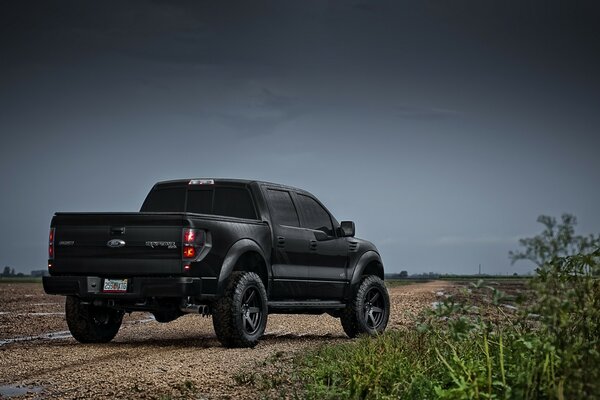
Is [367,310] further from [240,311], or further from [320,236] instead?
[240,311]

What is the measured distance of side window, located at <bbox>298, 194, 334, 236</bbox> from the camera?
13.7 meters

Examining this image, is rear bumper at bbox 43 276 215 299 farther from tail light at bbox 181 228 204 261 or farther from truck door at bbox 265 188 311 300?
truck door at bbox 265 188 311 300

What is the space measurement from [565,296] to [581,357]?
45cm

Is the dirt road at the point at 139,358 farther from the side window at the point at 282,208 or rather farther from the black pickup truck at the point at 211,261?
the side window at the point at 282,208

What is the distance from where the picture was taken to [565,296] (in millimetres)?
5461

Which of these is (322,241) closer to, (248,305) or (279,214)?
(279,214)

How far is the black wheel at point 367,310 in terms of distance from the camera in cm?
1390

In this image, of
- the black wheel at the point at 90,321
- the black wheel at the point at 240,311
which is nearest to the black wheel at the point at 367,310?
the black wheel at the point at 240,311

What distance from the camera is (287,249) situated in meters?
12.9

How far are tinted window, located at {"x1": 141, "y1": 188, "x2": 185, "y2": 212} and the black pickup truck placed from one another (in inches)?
0.6

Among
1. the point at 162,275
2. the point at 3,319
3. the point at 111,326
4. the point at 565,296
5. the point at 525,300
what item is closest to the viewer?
the point at 565,296

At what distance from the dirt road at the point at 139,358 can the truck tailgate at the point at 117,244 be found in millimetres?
1036

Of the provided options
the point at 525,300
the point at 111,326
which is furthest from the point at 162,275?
the point at 525,300

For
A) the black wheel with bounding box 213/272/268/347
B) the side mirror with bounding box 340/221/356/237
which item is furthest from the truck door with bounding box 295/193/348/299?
the black wheel with bounding box 213/272/268/347
